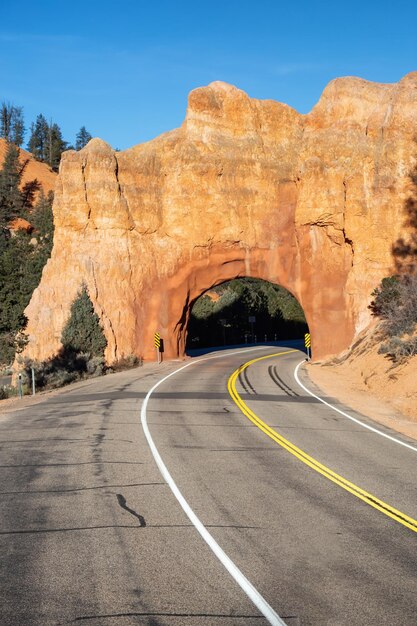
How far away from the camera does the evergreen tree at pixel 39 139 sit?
470 feet

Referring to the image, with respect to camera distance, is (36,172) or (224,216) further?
(36,172)

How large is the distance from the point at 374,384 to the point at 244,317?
43.4 metres

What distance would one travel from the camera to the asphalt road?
6.67 meters

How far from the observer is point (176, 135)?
45344 mm

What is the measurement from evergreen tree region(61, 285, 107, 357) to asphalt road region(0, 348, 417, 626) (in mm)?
22969

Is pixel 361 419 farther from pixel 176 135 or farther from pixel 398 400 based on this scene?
pixel 176 135

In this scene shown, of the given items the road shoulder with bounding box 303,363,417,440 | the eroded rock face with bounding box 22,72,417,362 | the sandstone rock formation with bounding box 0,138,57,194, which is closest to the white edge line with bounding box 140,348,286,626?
the road shoulder with bounding box 303,363,417,440

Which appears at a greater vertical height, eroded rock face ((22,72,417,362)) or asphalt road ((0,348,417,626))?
eroded rock face ((22,72,417,362))

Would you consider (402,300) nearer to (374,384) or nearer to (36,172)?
(374,384)

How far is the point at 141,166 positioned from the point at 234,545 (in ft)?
129

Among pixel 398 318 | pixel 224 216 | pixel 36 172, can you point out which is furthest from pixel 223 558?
pixel 36 172

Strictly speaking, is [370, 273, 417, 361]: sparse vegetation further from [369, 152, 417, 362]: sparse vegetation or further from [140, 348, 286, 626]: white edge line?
[140, 348, 286, 626]: white edge line

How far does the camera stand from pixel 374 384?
28.2 meters

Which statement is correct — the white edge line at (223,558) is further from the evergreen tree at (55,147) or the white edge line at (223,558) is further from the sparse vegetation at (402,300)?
the evergreen tree at (55,147)
